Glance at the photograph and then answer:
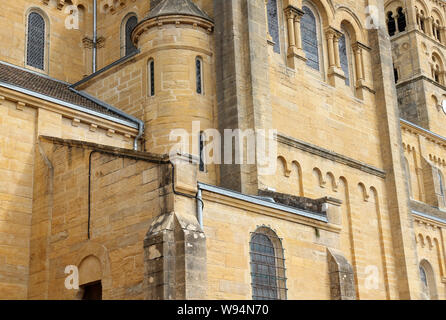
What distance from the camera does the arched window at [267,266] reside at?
19.5 m

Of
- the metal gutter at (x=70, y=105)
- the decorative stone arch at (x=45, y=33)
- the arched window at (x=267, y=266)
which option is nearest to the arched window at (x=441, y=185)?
the metal gutter at (x=70, y=105)

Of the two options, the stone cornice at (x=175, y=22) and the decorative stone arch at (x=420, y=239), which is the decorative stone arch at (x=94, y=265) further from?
the decorative stone arch at (x=420, y=239)

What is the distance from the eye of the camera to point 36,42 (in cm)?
2944

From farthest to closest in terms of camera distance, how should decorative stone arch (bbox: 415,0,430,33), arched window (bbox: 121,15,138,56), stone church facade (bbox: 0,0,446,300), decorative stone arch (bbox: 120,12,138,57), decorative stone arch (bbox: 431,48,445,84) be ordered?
decorative stone arch (bbox: 415,0,430,33) < decorative stone arch (bbox: 431,48,445,84) < decorative stone arch (bbox: 120,12,138,57) < arched window (bbox: 121,15,138,56) < stone church facade (bbox: 0,0,446,300)

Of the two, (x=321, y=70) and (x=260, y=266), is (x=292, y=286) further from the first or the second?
(x=321, y=70)

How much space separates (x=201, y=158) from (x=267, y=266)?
6.14 m

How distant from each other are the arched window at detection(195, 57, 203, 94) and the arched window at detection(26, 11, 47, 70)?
282 inches

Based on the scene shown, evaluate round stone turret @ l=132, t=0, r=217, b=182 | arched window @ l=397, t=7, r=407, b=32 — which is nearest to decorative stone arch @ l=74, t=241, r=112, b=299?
round stone turret @ l=132, t=0, r=217, b=182

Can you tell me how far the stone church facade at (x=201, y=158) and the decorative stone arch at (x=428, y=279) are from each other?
0.22ft

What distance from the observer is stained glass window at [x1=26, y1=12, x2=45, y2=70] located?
29078 mm

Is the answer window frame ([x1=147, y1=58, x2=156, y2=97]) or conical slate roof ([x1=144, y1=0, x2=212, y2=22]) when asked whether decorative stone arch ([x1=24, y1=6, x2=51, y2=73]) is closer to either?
window frame ([x1=147, y1=58, x2=156, y2=97])

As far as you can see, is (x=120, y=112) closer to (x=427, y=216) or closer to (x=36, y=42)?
(x=36, y=42)

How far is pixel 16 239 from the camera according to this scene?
68.4 ft

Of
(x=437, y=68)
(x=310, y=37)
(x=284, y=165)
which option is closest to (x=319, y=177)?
(x=284, y=165)
